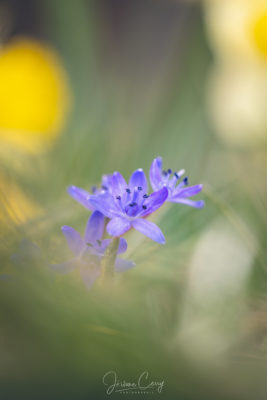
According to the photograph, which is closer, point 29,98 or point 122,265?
point 122,265

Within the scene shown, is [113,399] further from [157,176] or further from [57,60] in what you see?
[57,60]

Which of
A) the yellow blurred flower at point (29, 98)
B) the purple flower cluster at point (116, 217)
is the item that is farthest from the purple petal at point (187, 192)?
the yellow blurred flower at point (29, 98)

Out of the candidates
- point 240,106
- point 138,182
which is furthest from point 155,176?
point 240,106

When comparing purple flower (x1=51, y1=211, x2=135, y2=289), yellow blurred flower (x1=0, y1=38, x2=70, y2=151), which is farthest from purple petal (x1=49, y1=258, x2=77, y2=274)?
yellow blurred flower (x1=0, y1=38, x2=70, y2=151)

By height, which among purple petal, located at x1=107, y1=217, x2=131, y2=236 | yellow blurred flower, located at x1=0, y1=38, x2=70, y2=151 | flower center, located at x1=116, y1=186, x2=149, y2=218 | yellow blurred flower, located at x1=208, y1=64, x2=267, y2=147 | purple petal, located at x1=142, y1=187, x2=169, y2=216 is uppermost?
yellow blurred flower, located at x1=0, y1=38, x2=70, y2=151

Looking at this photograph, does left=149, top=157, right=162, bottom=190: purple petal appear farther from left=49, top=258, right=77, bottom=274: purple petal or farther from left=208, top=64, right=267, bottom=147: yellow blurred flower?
left=208, top=64, right=267, bottom=147: yellow blurred flower

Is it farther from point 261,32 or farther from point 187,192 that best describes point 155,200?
point 261,32

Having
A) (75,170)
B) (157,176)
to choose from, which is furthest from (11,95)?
(157,176)
